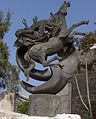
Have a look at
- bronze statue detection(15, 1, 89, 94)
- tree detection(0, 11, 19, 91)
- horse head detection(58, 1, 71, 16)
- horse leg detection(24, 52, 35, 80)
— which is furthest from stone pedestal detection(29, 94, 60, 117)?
tree detection(0, 11, 19, 91)

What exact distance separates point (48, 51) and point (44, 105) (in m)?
1.08

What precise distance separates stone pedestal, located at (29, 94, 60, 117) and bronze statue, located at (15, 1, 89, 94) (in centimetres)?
21

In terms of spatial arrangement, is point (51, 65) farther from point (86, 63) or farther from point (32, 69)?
point (86, 63)

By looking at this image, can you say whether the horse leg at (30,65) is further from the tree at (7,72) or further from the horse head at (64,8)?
the tree at (7,72)

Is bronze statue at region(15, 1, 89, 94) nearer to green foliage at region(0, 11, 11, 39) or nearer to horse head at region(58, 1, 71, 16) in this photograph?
horse head at region(58, 1, 71, 16)

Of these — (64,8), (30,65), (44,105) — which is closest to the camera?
(44,105)

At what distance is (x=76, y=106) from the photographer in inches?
709

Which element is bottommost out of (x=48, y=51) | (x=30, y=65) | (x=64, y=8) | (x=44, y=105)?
(x=44, y=105)

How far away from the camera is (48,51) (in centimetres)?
692

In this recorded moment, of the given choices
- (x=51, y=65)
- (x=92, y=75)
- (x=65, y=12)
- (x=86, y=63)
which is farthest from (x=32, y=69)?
(x=92, y=75)

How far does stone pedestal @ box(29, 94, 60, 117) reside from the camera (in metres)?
6.44

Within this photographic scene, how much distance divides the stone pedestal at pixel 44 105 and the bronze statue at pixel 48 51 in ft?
0.68

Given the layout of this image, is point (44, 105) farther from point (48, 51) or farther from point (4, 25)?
point (4, 25)

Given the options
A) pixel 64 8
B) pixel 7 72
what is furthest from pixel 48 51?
pixel 7 72
